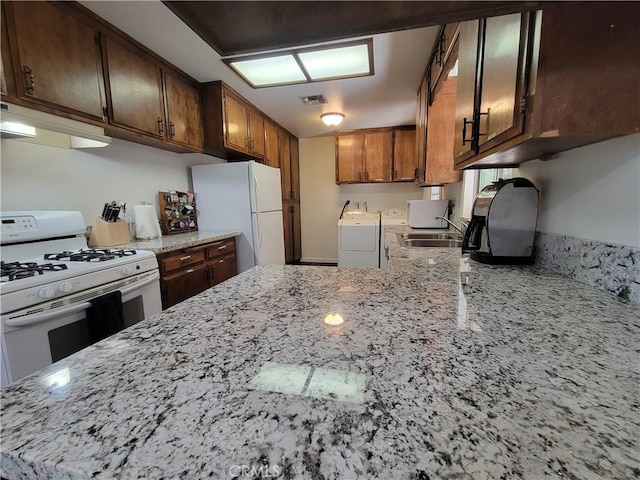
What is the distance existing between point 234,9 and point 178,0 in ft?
0.38

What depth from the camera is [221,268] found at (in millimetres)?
2604

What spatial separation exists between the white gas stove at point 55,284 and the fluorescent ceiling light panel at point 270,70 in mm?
1636

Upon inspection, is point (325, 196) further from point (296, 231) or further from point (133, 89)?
point (133, 89)

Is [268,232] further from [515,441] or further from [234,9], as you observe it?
[515,441]

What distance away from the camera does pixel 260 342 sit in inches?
22.9

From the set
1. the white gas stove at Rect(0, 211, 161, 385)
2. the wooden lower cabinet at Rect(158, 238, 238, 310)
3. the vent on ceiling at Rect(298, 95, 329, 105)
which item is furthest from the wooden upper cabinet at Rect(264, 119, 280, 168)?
the white gas stove at Rect(0, 211, 161, 385)

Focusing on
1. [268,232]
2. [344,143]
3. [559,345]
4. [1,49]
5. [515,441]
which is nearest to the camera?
[515,441]

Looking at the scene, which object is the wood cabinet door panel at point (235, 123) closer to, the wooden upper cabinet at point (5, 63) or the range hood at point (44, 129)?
the range hood at point (44, 129)

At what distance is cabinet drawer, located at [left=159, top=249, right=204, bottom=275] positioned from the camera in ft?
6.33

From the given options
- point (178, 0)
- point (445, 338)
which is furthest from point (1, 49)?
point (445, 338)

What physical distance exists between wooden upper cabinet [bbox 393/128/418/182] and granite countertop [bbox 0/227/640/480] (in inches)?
144

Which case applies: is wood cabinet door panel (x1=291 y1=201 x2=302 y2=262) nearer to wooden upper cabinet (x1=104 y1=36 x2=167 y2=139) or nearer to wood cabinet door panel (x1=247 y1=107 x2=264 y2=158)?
wood cabinet door panel (x1=247 y1=107 x2=264 y2=158)

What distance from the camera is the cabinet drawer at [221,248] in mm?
2447

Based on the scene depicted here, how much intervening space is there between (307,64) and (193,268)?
187 cm
